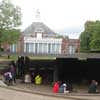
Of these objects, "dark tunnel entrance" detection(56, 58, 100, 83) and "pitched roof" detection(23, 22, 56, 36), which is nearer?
"dark tunnel entrance" detection(56, 58, 100, 83)

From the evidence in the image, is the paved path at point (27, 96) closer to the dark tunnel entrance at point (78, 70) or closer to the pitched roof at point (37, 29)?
the dark tunnel entrance at point (78, 70)

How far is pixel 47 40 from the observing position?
77.3 metres

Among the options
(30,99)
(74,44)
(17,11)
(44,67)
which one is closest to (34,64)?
(44,67)

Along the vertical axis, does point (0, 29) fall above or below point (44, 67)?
above

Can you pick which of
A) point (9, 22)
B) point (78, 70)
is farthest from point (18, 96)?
point (9, 22)

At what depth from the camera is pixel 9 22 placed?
42.9 meters

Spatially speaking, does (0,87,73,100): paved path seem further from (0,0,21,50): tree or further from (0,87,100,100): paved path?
(0,0,21,50): tree

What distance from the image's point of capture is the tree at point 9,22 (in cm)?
4275

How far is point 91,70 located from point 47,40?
42809 millimetres

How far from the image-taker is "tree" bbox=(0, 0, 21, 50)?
140 feet

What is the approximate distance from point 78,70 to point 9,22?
1166 centimetres

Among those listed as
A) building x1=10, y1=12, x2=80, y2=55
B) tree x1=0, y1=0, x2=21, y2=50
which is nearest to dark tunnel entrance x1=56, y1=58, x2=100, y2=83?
tree x1=0, y1=0, x2=21, y2=50

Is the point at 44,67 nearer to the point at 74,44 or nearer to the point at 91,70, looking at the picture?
the point at 91,70

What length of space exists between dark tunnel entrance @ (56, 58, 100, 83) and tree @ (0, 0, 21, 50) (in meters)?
9.88
